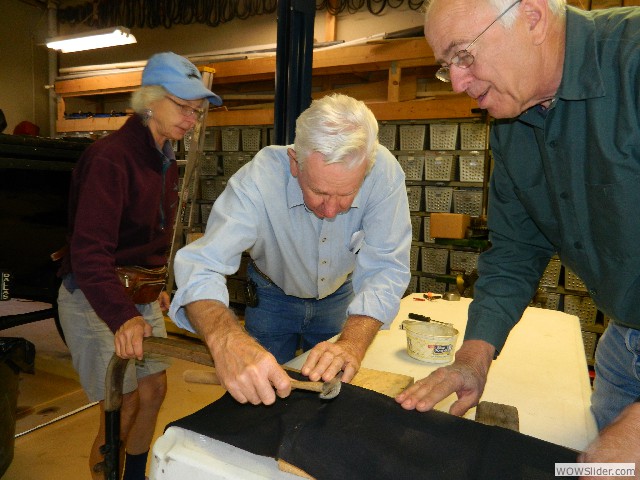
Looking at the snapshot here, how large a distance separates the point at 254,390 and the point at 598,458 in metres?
0.64

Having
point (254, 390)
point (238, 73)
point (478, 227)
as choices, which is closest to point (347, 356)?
point (254, 390)

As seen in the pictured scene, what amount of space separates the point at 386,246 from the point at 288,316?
613 millimetres

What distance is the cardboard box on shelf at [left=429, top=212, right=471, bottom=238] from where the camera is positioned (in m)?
4.57

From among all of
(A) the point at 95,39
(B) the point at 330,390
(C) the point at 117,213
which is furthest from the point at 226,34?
(B) the point at 330,390

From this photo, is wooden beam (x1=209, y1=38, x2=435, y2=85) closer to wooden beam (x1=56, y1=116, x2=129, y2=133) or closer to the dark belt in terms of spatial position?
wooden beam (x1=56, y1=116, x2=129, y2=133)

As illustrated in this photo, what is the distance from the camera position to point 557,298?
4340 millimetres

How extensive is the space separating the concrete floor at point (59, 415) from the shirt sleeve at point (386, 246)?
1.93 metres

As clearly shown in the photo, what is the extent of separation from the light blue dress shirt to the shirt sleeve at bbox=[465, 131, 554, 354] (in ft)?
0.97

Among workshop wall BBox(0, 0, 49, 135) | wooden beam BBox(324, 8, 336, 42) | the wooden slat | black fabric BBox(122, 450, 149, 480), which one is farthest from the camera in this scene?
workshop wall BBox(0, 0, 49, 135)

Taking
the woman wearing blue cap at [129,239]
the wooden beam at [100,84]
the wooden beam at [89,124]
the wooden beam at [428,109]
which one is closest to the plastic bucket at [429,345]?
the woman wearing blue cap at [129,239]

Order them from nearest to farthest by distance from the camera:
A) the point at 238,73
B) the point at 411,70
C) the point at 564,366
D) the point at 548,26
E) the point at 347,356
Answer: the point at 548,26 < the point at 347,356 < the point at 564,366 < the point at 411,70 < the point at 238,73

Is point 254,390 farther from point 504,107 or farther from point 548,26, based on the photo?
point 548,26

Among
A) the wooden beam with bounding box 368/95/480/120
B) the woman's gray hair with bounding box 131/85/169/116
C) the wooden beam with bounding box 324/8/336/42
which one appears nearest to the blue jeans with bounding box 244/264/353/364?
the woman's gray hair with bounding box 131/85/169/116

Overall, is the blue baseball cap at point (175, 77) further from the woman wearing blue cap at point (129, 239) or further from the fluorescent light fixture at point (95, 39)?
the fluorescent light fixture at point (95, 39)
